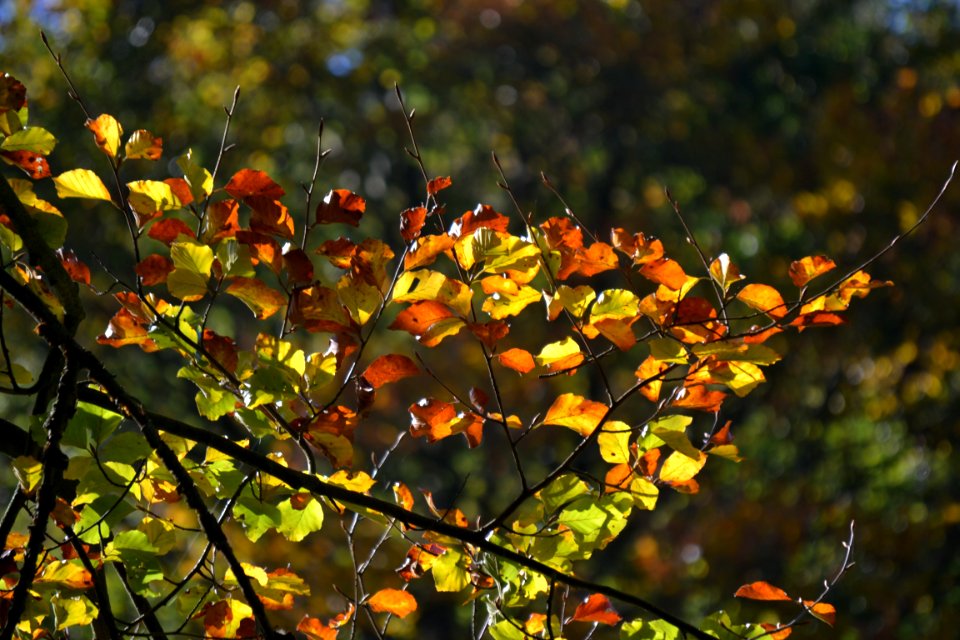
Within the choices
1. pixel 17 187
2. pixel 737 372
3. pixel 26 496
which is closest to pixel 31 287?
pixel 17 187

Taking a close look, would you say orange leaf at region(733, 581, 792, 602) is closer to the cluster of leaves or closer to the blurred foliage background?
the cluster of leaves

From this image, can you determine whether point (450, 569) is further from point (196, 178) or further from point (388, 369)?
point (196, 178)

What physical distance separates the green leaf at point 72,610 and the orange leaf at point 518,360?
61cm

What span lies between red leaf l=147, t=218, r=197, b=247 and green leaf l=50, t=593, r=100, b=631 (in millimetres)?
471

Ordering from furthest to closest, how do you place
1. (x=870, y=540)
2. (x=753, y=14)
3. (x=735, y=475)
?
(x=753, y=14), (x=735, y=475), (x=870, y=540)

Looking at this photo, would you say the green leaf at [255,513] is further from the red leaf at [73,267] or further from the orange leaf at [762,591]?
the orange leaf at [762,591]

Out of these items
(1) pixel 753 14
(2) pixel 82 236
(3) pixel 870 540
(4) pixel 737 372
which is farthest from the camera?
(1) pixel 753 14

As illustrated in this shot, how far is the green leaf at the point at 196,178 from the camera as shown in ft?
4.38

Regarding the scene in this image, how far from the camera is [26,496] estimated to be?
4.22 ft

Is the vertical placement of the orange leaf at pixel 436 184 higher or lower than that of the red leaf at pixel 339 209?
lower

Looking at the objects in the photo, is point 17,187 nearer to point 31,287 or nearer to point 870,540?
point 31,287

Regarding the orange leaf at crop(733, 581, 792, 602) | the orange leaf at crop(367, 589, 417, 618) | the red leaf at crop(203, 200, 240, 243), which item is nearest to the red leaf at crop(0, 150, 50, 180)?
the red leaf at crop(203, 200, 240, 243)

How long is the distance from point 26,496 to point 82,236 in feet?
20.7

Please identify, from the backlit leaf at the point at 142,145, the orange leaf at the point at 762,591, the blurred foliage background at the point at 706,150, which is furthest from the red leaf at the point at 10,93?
the blurred foliage background at the point at 706,150
